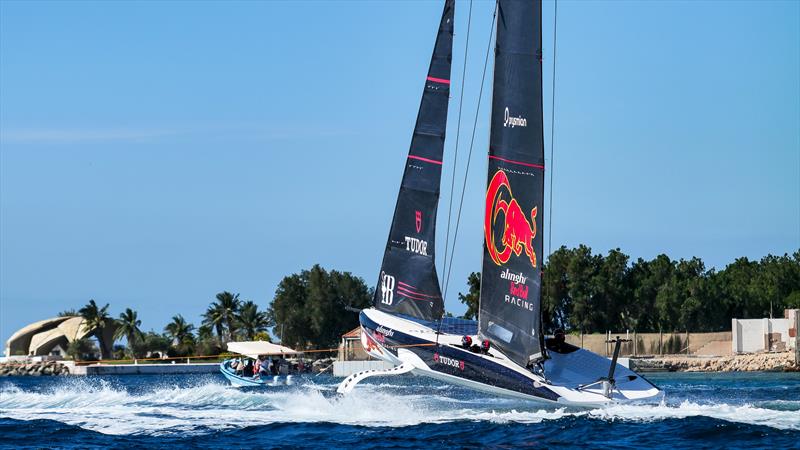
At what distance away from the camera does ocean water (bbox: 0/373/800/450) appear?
26.7 meters

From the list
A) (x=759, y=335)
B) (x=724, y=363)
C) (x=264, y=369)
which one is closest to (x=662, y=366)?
(x=724, y=363)

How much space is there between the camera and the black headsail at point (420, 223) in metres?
37.1

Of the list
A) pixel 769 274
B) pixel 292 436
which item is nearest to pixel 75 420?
pixel 292 436

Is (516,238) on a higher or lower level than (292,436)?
higher

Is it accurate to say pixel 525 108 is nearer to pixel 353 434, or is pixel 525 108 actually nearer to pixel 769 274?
pixel 353 434

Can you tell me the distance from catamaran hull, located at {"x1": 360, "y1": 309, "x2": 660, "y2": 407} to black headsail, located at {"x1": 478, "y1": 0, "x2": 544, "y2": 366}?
0.65 meters

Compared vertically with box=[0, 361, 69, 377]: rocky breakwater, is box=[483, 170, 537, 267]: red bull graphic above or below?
above

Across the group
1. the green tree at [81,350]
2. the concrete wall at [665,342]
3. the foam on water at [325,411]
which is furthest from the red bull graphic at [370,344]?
the green tree at [81,350]

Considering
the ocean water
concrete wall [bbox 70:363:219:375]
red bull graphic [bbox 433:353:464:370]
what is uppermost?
concrete wall [bbox 70:363:219:375]

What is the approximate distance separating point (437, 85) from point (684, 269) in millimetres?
86704

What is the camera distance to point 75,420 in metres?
33.8

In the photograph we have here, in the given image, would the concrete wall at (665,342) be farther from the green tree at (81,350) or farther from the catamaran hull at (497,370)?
the catamaran hull at (497,370)

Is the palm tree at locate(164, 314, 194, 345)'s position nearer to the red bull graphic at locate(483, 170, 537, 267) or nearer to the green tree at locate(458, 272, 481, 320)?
the green tree at locate(458, 272, 481, 320)

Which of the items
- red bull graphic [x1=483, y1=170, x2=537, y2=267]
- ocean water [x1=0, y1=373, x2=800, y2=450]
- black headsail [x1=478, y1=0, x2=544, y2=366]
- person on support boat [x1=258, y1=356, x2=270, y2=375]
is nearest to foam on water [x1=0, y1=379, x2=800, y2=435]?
ocean water [x1=0, y1=373, x2=800, y2=450]
